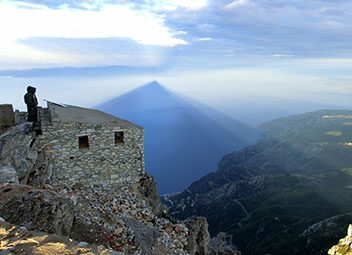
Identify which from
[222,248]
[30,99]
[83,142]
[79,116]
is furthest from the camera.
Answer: [222,248]

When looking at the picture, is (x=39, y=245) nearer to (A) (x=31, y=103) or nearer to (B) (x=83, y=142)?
(B) (x=83, y=142)

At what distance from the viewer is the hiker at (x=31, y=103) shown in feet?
63.5

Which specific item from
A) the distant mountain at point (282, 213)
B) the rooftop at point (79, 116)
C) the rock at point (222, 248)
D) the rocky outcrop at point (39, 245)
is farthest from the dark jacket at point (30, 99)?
the distant mountain at point (282, 213)

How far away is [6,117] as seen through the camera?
2058cm

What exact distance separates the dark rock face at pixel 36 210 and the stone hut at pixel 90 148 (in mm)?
5659

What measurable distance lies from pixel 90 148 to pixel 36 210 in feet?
25.7

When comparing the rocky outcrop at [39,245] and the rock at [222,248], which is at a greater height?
the rocky outcrop at [39,245]

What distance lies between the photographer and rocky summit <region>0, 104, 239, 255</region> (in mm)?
7949

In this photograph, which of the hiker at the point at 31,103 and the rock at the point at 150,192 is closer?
the hiker at the point at 31,103

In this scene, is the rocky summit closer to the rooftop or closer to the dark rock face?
the dark rock face

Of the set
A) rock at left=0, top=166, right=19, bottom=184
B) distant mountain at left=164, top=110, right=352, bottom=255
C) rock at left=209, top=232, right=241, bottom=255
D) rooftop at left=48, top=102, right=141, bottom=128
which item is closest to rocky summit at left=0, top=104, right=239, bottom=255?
rock at left=0, top=166, right=19, bottom=184

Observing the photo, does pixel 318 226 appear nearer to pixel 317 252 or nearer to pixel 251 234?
pixel 317 252

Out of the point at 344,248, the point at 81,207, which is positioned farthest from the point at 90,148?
the point at 344,248

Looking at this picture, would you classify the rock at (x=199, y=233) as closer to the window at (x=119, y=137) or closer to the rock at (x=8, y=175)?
the window at (x=119, y=137)
